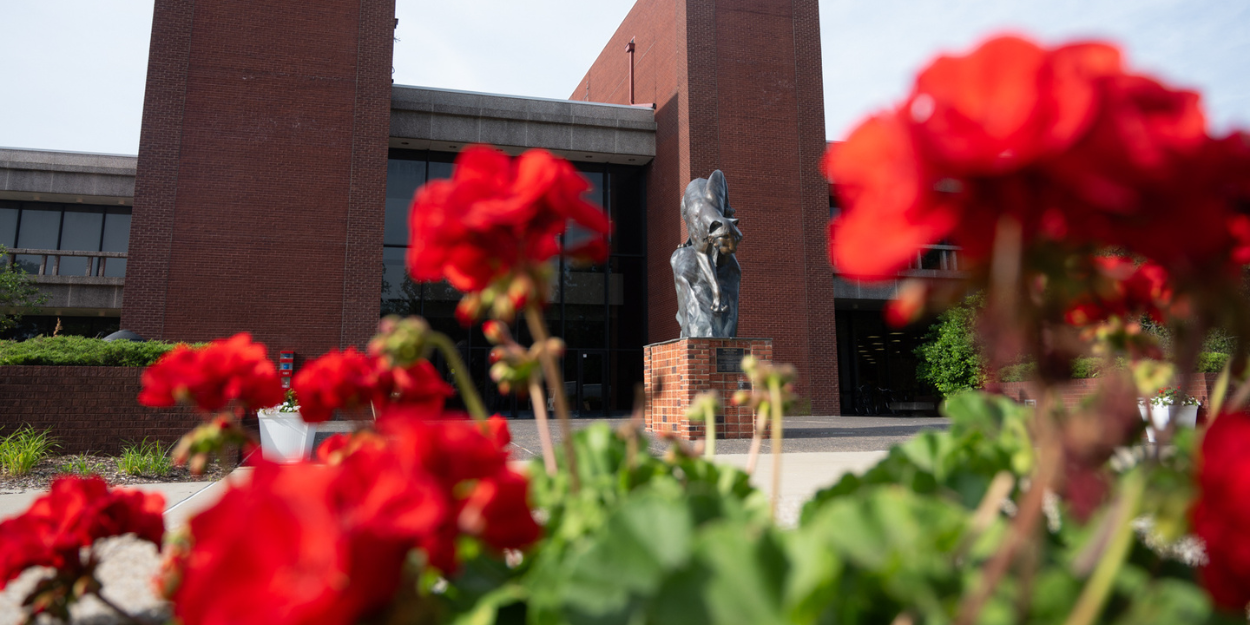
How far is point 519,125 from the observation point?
19375 mm

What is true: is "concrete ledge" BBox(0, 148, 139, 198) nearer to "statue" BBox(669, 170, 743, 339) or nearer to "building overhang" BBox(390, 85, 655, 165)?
"building overhang" BBox(390, 85, 655, 165)

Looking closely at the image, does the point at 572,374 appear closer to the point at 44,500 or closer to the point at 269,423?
the point at 269,423

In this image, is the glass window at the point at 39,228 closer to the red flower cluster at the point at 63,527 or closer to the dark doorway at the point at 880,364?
Answer: the dark doorway at the point at 880,364

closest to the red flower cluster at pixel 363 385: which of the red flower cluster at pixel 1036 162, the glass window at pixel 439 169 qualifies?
the red flower cluster at pixel 1036 162

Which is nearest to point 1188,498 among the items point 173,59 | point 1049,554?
point 1049,554

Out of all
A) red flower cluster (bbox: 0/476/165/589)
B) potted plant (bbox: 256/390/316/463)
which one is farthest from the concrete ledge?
red flower cluster (bbox: 0/476/165/589)

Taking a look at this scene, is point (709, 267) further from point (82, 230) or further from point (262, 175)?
point (82, 230)

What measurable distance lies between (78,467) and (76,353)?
2.46 meters

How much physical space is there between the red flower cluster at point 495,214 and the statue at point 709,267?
9020 mm

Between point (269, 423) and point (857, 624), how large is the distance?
24.3ft

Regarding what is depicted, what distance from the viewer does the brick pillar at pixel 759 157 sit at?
18766mm

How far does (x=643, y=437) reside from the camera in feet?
3.85

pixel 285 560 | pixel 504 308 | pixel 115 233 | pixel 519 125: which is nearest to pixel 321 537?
pixel 285 560

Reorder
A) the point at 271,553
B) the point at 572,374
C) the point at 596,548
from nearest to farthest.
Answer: the point at 271,553 < the point at 596,548 < the point at 572,374
